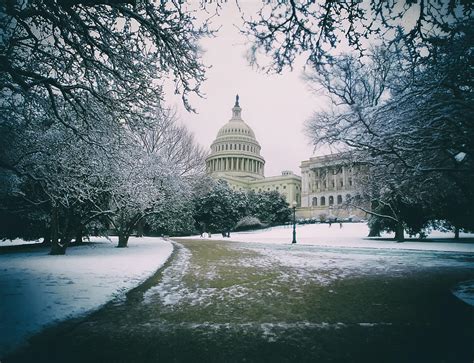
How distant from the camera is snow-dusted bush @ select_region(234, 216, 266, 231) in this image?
175 feet

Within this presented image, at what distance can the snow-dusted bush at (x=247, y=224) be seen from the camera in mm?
53219

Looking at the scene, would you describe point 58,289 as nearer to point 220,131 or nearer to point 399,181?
point 399,181

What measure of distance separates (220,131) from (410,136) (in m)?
113

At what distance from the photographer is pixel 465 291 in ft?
22.1

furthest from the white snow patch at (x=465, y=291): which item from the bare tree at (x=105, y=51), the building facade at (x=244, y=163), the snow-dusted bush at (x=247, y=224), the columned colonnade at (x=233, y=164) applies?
the columned colonnade at (x=233, y=164)

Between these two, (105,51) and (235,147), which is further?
(235,147)

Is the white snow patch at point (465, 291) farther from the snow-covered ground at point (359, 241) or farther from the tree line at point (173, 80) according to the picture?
the snow-covered ground at point (359, 241)

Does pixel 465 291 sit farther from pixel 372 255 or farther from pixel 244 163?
pixel 244 163

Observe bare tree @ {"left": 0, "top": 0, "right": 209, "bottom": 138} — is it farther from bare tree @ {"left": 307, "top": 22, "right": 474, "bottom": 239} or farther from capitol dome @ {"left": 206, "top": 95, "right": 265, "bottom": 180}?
capitol dome @ {"left": 206, "top": 95, "right": 265, "bottom": 180}

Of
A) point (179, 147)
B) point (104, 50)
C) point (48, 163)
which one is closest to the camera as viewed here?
point (104, 50)

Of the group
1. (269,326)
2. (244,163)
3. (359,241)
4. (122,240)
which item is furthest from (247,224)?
(244,163)

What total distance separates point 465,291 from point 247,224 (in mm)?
46783

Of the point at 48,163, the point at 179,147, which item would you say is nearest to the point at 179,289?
the point at 48,163

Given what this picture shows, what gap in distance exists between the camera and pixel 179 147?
94.8 ft
